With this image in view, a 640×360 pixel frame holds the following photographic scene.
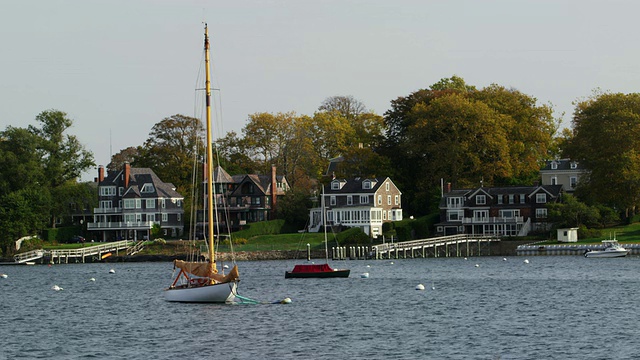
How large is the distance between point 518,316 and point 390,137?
9127 cm

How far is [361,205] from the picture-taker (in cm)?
13338

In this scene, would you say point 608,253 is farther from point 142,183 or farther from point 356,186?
point 142,183

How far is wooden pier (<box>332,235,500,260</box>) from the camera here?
119 m

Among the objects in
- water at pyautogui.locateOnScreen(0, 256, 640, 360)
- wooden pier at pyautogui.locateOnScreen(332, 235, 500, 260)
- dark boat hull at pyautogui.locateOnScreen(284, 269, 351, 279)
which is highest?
wooden pier at pyautogui.locateOnScreen(332, 235, 500, 260)

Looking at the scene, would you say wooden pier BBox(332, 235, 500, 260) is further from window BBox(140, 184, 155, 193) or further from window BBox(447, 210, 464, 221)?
window BBox(140, 184, 155, 193)

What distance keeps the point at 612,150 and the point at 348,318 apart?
74685 millimetres

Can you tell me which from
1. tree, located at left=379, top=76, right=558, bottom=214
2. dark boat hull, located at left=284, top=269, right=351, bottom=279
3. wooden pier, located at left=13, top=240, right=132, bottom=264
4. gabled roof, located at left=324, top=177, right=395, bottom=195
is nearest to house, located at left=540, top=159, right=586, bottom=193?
tree, located at left=379, top=76, right=558, bottom=214

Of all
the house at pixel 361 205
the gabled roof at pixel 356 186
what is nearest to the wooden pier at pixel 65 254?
the house at pixel 361 205

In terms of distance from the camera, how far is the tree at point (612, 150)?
120m

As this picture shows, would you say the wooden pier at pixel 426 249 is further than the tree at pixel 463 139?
No

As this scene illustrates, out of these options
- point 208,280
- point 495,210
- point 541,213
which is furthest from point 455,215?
point 208,280

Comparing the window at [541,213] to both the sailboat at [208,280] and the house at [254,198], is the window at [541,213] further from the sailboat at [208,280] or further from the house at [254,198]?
the sailboat at [208,280]

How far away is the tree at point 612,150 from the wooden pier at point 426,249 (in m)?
14.0

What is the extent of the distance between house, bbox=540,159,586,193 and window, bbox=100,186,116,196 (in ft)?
197
